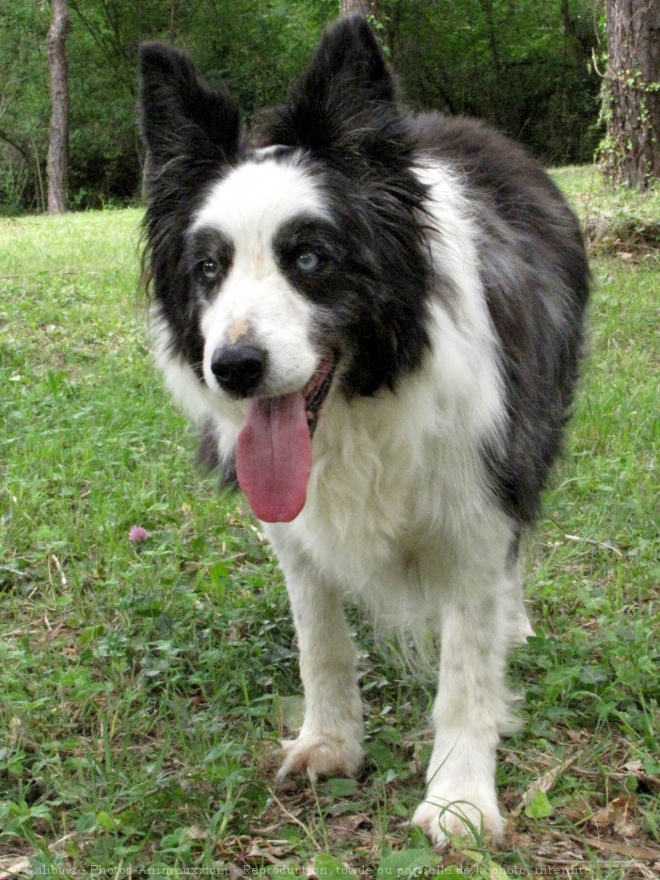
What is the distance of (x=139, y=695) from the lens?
114 inches

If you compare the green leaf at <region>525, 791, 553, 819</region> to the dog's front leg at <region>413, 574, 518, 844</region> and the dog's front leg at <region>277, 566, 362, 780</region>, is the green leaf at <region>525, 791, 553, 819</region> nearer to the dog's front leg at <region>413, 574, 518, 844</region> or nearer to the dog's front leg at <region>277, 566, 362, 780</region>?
the dog's front leg at <region>413, 574, 518, 844</region>

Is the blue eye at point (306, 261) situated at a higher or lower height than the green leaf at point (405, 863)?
higher

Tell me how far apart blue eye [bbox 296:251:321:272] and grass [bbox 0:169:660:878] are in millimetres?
774

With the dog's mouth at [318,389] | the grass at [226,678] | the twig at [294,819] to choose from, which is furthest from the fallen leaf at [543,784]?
the dog's mouth at [318,389]

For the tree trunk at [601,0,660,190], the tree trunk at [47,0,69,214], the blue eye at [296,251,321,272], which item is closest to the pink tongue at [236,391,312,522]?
the blue eye at [296,251,321,272]

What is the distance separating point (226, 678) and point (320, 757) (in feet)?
1.64

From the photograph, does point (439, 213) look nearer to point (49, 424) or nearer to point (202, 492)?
point (202, 492)

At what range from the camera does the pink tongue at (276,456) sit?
2.37 meters

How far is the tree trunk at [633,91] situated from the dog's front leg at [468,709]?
620 centimetres

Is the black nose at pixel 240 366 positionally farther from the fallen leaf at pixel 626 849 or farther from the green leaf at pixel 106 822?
the fallen leaf at pixel 626 849

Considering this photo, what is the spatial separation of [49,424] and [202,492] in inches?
42.6

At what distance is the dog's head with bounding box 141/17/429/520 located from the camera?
7.62 ft

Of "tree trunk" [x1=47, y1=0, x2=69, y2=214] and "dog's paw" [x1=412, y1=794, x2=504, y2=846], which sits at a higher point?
"tree trunk" [x1=47, y1=0, x2=69, y2=214]

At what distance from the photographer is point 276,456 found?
2.37 metres
